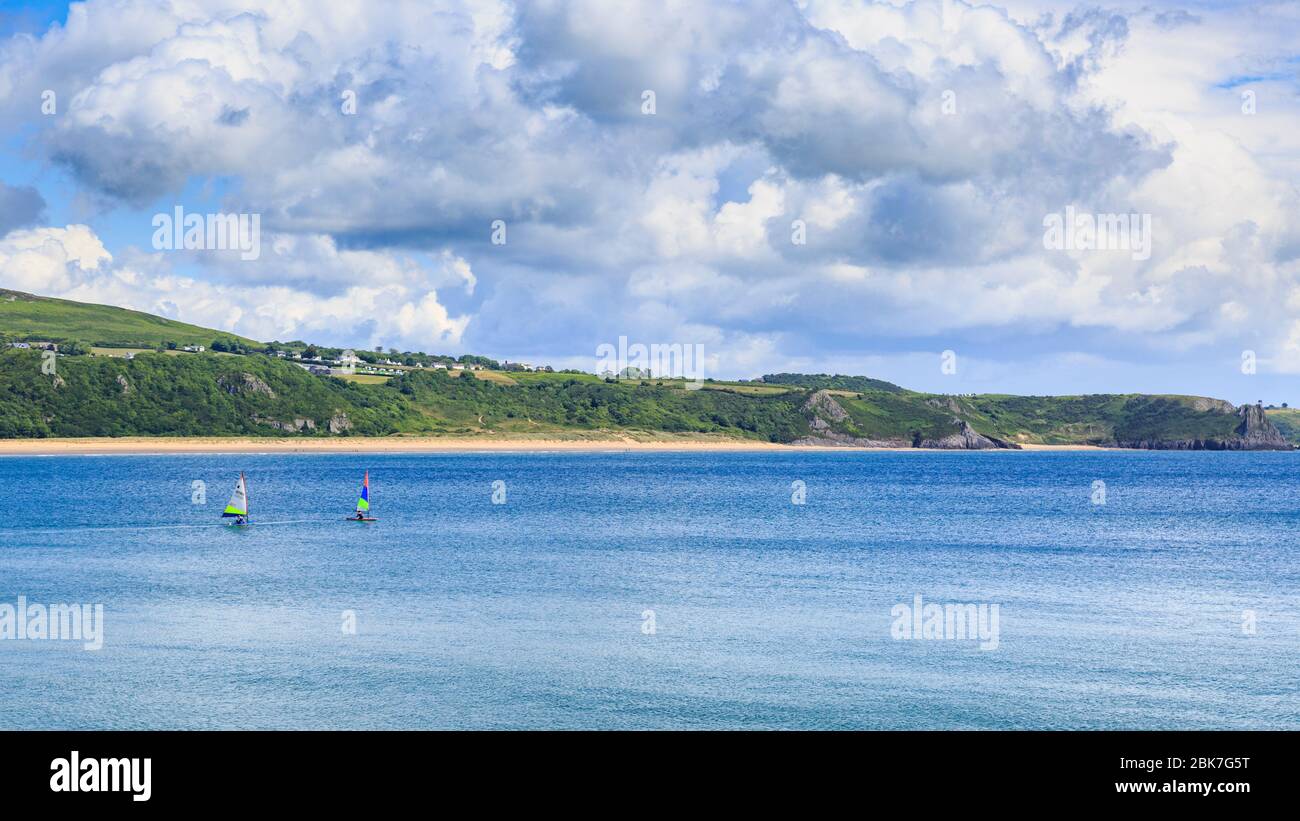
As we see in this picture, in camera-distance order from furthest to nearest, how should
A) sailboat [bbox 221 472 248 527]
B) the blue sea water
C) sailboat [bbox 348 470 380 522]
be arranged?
sailboat [bbox 348 470 380 522], sailboat [bbox 221 472 248 527], the blue sea water

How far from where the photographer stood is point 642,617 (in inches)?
1709

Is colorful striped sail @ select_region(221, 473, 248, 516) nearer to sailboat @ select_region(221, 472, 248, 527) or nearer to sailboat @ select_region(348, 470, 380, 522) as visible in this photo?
sailboat @ select_region(221, 472, 248, 527)

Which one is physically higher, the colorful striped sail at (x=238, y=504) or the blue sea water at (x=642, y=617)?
the colorful striped sail at (x=238, y=504)

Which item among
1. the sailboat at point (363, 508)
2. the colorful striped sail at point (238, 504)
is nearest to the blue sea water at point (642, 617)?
the colorful striped sail at point (238, 504)

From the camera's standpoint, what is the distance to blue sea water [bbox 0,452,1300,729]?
98.0ft

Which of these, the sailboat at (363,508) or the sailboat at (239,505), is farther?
the sailboat at (363,508)

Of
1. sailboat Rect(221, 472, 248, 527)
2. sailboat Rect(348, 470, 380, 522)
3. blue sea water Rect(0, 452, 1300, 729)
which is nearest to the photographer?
blue sea water Rect(0, 452, 1300, 729)

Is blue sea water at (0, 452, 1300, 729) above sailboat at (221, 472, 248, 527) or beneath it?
beneath

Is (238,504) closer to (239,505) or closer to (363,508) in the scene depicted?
(239,505)

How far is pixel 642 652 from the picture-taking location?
36.6 meters

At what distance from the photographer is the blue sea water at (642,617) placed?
29859 mm

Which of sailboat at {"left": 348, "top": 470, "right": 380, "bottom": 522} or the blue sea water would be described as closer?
the blue sea water

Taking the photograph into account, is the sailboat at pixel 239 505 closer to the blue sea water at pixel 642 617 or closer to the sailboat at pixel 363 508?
the blue sea water at pixel 642 617

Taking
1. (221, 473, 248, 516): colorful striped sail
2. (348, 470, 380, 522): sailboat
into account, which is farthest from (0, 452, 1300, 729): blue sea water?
(348, 470, 380, 522): sailboat
